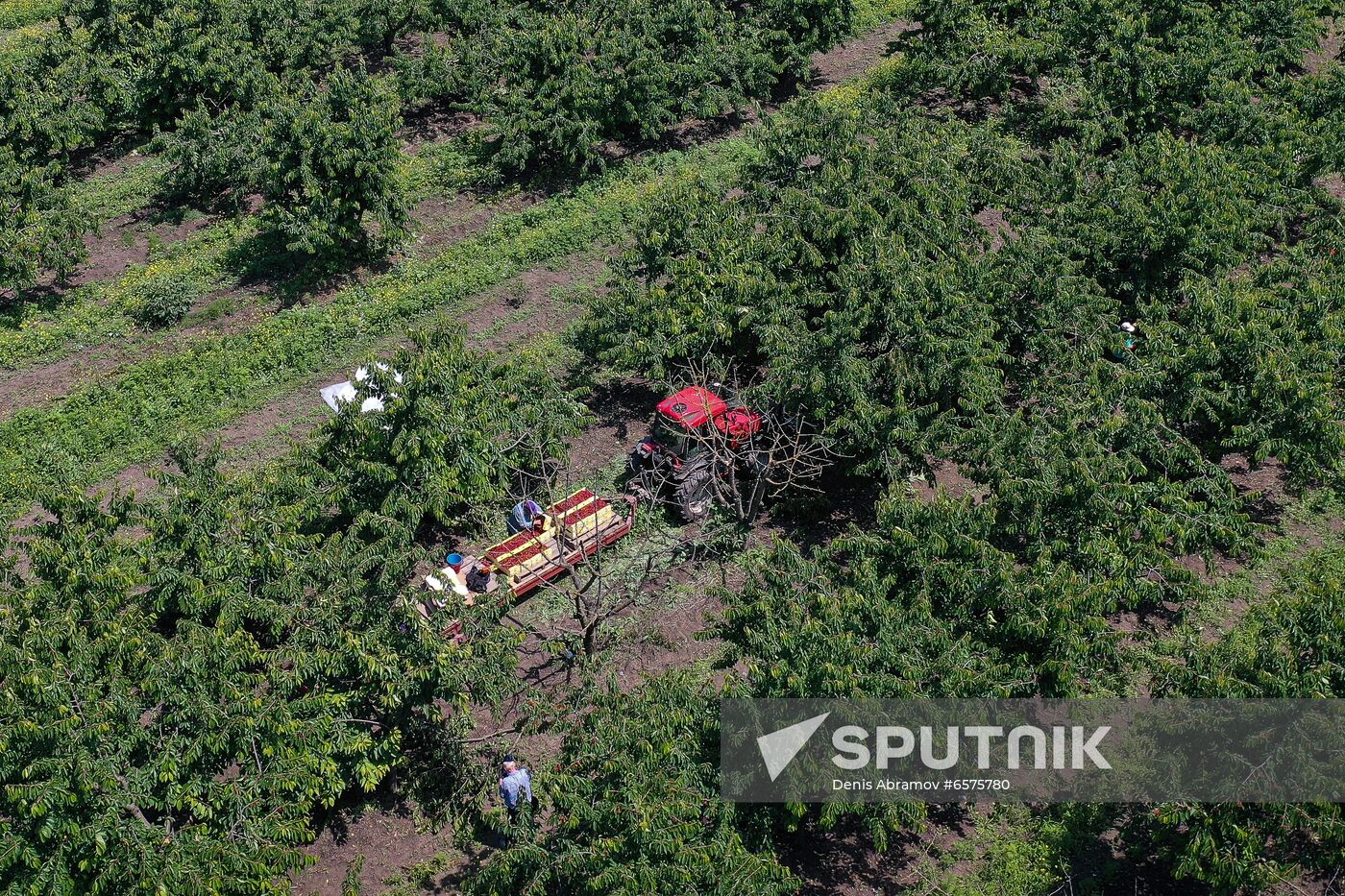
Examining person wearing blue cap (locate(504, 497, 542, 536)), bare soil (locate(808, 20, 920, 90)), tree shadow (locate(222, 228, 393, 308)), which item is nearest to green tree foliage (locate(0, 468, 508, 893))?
person wearing blue cap (locate(504, 497, 542, 536))

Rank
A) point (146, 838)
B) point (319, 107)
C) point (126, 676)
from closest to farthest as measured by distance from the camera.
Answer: point (146, 838), point (126, 676), point (319, 107)

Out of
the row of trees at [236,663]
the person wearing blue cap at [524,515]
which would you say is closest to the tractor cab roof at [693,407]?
the person wearing blue cap at [524,515]

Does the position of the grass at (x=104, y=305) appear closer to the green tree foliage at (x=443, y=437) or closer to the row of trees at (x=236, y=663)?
the green tree foliage at (x=443, y=437)

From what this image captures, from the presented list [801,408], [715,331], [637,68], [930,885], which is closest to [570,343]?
[715,331]

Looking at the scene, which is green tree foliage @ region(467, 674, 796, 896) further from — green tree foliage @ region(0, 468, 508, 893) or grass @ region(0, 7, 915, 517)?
grass @ region(0, 7, 915, 517)

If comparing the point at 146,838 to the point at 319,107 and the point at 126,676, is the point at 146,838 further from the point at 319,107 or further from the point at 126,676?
the point at 319,107

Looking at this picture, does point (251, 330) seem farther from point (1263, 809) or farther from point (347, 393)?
point (1263, 809)
